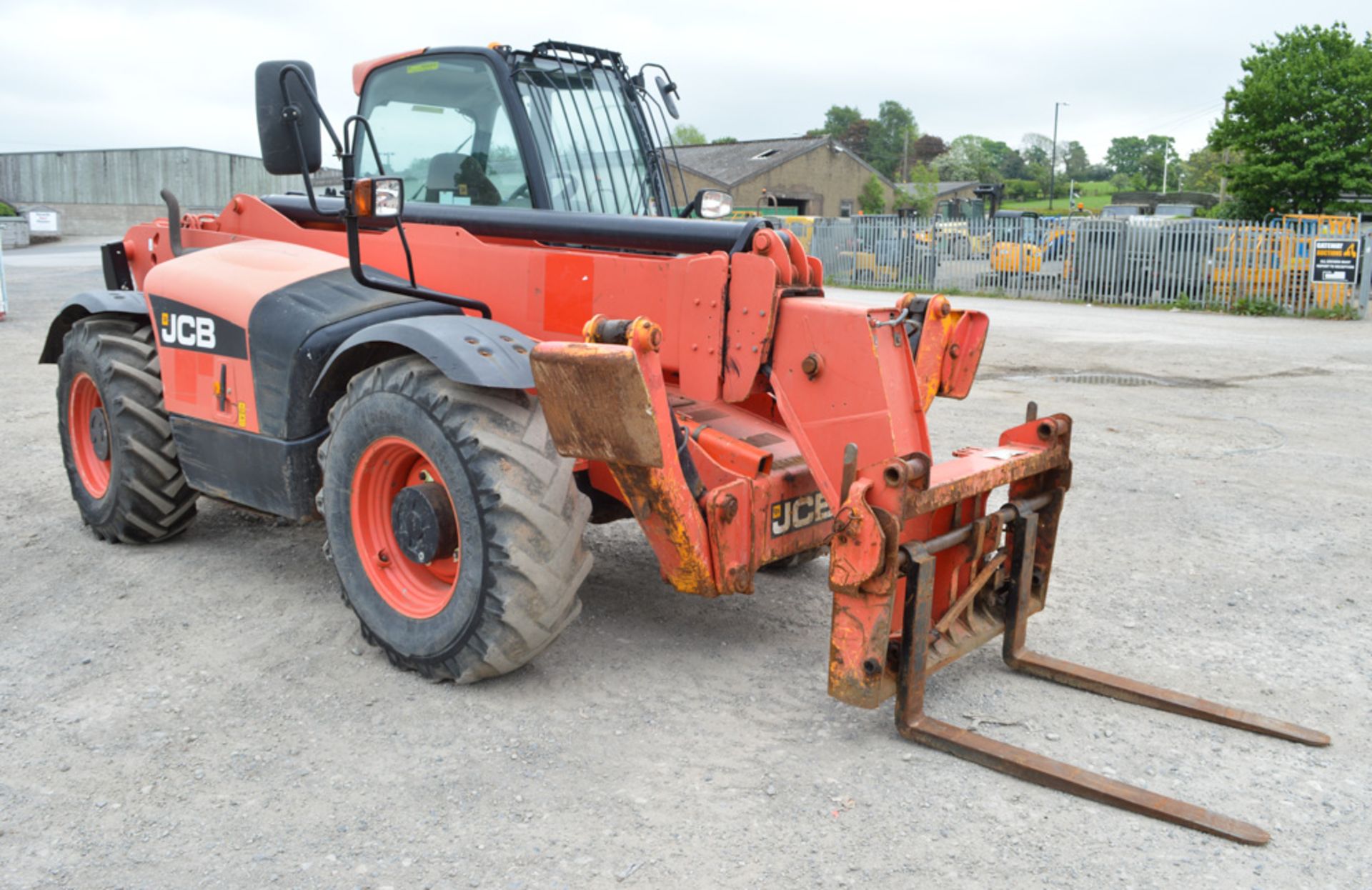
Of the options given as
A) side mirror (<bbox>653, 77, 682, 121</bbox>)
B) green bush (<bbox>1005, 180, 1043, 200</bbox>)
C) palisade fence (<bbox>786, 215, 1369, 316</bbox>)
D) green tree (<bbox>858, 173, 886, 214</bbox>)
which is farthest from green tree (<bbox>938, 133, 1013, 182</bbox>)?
side mirror (<bbox>653, 77, 682, 121</bbox>)

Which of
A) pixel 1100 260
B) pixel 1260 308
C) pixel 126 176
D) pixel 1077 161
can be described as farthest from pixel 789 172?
pixel 1077 161

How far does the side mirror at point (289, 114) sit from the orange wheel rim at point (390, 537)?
1140 millimetres

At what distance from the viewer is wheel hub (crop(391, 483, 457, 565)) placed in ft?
13.3

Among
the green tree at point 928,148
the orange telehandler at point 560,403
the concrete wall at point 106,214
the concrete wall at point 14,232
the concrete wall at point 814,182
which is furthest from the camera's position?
the green tree at point 928,148

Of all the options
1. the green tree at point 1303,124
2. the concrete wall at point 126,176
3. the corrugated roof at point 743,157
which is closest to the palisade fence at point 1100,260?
the green tree at point 1303,124

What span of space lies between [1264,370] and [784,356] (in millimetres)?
11004

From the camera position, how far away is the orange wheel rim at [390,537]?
4316 millimetres

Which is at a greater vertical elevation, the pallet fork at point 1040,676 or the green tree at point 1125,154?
the green tree at point 1125,154

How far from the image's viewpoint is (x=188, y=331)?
16.9ft

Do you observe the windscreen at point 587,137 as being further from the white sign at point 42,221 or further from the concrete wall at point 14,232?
the white sign at point 42,221

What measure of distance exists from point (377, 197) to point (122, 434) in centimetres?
217

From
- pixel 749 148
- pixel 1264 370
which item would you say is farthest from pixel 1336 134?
pixel 749 148

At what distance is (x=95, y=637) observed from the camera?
466cm

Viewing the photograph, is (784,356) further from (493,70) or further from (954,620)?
(493,70)
